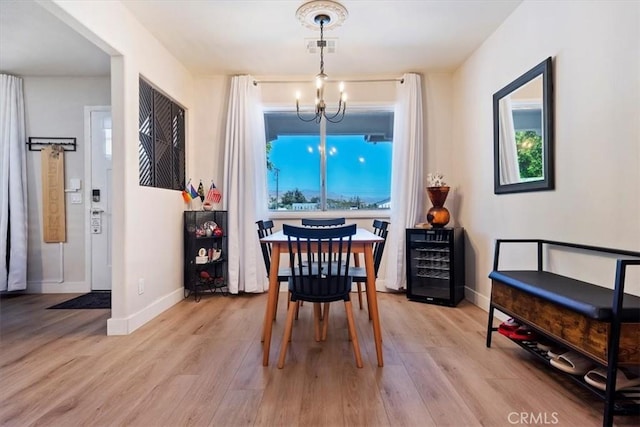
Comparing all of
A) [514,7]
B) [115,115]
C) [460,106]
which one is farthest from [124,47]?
[460,106]

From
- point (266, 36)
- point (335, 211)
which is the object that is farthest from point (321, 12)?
point (335, 211)

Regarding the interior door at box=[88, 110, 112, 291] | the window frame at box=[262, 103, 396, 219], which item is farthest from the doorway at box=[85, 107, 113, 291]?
the window frame at box=[262, 103, 396, 219]

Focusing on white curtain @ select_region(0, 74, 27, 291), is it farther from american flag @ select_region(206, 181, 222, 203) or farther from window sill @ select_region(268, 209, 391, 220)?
window sill @ select_region(268, 209, 391, 220)

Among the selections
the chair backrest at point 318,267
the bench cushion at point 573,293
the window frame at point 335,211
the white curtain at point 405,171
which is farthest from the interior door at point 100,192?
the bench cushion at point 573,293

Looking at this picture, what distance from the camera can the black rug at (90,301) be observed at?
338 cm

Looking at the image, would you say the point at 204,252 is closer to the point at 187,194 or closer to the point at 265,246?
the point at 187,194

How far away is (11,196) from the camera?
371 centimetres

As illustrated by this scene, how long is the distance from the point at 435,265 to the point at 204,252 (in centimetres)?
248

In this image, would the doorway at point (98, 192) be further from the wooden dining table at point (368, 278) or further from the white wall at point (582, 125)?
the white wall at point (582, 125)

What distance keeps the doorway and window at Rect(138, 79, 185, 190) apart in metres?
0.91

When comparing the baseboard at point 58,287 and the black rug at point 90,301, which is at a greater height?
the baseboard at point 58,287

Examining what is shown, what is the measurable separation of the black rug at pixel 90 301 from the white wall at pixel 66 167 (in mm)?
236

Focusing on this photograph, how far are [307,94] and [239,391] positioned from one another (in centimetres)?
329

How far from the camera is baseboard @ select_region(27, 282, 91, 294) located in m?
3.91
